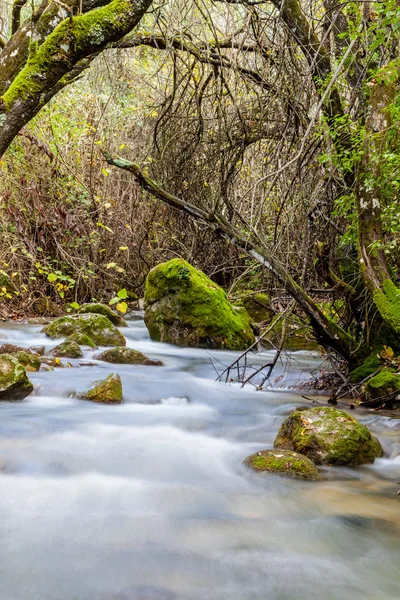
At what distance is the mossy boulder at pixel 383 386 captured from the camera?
4902mm

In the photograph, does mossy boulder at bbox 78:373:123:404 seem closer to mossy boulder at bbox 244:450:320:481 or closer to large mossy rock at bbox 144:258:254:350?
mossy boulder at bbox 244:450:320:481

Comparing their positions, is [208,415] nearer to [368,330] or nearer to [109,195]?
[368,330]

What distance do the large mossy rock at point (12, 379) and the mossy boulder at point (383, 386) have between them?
122 inches

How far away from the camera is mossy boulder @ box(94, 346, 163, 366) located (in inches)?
268

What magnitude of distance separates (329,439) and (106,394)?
2.24 metres

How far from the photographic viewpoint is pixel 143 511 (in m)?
3.09

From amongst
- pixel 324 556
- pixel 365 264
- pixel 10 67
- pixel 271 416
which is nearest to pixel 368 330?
pixel 365 264

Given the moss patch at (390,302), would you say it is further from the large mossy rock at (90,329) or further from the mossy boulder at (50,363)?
the large mossy rock at (90,329)

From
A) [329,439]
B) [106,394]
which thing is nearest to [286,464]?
[329,439]

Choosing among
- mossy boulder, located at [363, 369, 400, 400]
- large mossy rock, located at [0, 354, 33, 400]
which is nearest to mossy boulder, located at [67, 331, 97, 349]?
large mossy rock, located at [0, 354, 33, 400]

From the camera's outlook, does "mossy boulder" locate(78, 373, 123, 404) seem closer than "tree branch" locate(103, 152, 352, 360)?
No

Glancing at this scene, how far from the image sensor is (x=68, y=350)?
6.79 m

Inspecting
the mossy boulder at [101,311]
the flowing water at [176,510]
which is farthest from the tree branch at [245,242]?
the mossy boulder at [101,311]

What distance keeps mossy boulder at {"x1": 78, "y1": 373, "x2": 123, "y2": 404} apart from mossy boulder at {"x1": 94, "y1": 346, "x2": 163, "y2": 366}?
153 centimetres
